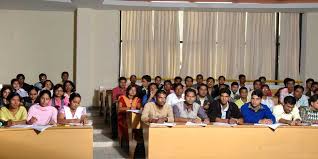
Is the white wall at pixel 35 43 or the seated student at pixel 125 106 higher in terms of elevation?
the white wall at pixel 35 43

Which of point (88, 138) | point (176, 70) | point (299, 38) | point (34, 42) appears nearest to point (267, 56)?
point (299, 38)

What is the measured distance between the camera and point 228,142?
5.25 meters

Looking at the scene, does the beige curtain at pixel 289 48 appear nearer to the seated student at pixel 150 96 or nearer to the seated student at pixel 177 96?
the seated student at pixel 177 96

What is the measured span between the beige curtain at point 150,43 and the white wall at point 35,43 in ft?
4.19

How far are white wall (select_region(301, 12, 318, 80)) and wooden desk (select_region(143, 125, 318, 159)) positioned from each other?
19.0 feet

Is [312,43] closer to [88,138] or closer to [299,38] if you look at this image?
[299,38]

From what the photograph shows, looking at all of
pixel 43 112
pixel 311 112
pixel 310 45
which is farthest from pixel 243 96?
pixel 310 45

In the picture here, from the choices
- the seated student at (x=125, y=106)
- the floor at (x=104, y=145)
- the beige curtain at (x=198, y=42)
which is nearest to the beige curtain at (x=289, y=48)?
the beige curtain at (x=198, y=42)

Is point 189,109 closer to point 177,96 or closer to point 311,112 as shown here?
point 177,96

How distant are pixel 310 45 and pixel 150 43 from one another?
3668mm

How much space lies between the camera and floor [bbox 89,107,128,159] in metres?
6.59

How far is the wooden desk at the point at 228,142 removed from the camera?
5199mm

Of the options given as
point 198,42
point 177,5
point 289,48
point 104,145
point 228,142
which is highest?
point 177,5

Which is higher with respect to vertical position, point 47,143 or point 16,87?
point 16,87
